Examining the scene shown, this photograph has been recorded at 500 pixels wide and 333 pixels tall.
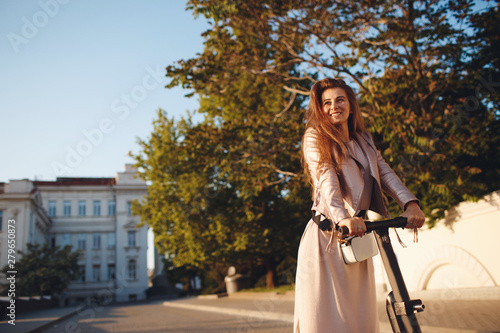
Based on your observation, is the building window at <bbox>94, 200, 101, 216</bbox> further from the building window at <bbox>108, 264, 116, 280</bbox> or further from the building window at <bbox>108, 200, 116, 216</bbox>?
the building window at <bbox>108, 264, 116, 280</bbox>

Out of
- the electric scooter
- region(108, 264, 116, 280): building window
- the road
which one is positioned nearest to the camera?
the electric scooter

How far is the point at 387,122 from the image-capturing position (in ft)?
30.9

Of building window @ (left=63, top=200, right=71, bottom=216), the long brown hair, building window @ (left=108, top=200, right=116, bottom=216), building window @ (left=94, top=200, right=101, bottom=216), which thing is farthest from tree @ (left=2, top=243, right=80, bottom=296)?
the long brown hair

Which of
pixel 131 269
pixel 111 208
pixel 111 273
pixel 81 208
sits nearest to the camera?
pixel 111 273

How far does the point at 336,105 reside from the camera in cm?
271

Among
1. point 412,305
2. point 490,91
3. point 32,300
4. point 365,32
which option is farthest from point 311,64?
point 32,300

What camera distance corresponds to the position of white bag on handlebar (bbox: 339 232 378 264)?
2260 mm

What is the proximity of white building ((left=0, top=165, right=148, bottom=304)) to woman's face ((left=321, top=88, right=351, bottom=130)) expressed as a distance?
59340 mm

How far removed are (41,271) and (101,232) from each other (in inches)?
862

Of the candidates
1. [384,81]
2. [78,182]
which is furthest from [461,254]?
[78,182]

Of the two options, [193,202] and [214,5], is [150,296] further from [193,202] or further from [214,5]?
[214,5]

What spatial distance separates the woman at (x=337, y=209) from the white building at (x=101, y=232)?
195ft

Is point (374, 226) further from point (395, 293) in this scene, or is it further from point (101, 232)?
point (101, 232)

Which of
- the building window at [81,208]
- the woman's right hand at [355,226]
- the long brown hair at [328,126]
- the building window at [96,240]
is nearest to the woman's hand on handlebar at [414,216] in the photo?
the woman's right hand at [355,226]
